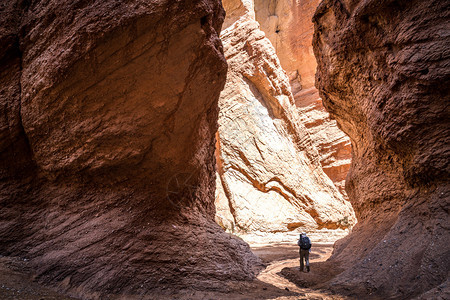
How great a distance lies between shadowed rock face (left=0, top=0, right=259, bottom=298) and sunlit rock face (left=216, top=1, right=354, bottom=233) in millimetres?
12907

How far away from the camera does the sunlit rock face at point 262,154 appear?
18625mm

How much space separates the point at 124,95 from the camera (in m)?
4.94

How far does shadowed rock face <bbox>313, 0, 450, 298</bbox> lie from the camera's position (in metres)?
4.41

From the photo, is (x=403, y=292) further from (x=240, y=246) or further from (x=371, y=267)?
(x=240, y=246)

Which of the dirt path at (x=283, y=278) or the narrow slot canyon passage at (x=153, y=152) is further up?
the narrow slot canyon passage at (x=153, y=152)

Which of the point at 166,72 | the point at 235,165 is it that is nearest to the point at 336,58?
the point at 166,72

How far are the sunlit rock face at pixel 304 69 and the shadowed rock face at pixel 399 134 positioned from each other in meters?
18.7

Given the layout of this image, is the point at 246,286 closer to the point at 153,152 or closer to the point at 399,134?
the point at 153,152

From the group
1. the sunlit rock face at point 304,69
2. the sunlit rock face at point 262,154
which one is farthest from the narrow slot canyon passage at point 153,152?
the sunlit rock face at point 304,69

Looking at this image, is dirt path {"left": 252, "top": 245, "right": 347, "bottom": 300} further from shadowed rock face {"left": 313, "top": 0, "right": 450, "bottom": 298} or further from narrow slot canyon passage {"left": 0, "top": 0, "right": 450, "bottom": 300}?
shadowed rock face {"left": 313, "top": 0, "right": 450, "bottom": 298}

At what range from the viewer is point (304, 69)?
2956 cm

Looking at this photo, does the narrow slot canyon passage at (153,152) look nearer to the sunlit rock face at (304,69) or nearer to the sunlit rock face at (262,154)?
the sunlit rock face at (262,154)

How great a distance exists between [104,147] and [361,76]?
595cm

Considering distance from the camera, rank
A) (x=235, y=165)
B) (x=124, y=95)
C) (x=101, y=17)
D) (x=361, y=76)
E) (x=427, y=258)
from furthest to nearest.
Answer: (x=235, y=165) < (x=361, y=76) < (x=124, y=95) < (x=101, y=17) < (x=427, y=258)
